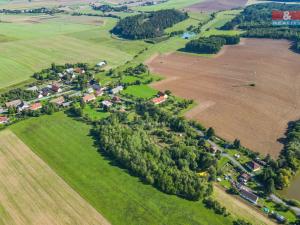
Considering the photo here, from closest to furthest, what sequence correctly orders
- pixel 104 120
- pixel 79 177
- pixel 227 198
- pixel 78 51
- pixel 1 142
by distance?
pixel 227 198 → pixel 79 177 → pixel 1 142 → pixel 104 120 → pixel 78 51

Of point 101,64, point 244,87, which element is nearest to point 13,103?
point 101,64

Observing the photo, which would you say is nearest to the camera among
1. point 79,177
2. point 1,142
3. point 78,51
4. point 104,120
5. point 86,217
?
point 86,217

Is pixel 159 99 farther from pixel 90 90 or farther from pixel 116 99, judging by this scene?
pixel 90 90

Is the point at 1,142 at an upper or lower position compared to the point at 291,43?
lower

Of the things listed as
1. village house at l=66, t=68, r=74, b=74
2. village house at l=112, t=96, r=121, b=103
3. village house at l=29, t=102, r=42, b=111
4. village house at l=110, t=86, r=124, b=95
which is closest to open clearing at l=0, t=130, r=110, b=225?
village house at l=29, t=102, r=42, b=111

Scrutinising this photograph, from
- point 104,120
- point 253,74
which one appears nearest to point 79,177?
point 104,120

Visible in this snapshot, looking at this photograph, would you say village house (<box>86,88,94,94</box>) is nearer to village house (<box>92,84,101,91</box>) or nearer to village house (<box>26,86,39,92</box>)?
village house (<box>92,84,101,91</box>)

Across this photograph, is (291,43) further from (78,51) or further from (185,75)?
(78,51)

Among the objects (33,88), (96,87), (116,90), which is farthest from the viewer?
(96,87)
